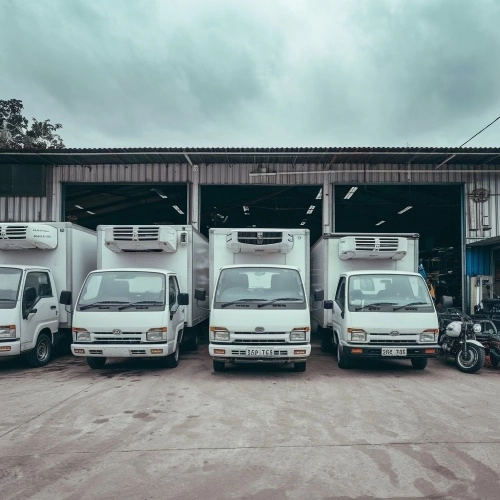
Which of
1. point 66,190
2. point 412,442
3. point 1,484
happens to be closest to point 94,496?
point 1,484

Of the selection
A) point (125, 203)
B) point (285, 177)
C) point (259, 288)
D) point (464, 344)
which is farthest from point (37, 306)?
point (125, 203)

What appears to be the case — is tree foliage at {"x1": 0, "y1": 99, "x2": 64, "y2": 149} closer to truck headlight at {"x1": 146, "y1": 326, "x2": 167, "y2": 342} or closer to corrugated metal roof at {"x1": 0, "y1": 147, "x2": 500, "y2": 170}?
corrugated metal roof at {"x1": 0, "y1": 147, "x2": 500, "y2": 170}

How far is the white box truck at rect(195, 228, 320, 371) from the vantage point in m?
8.00

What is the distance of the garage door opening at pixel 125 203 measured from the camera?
1823 centimetres

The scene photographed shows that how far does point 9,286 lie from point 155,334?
3051 mm

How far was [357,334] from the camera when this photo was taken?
8.64 m

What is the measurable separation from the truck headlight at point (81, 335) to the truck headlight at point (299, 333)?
3.58 meters

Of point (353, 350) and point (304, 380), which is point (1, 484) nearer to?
point (304, 380)

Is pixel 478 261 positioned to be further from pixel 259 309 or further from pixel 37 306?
pixel 37 306

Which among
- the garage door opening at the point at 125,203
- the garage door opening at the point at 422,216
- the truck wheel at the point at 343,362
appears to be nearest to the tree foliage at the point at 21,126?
the garage door opening at the point at 125,203

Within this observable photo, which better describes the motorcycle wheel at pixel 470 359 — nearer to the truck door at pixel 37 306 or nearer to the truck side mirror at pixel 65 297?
the truck side mirror at pixel 65 297

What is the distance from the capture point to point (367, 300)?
9.02m

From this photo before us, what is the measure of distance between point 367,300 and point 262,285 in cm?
205

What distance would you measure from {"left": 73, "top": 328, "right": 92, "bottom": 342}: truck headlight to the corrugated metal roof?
7.97 metres
